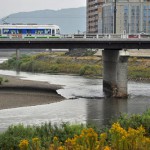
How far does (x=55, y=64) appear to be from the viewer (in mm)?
131125

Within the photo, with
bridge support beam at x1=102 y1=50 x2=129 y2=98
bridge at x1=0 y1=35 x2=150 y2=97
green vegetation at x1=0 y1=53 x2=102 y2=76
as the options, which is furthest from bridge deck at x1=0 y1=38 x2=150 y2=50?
green vegetation at x1=0 y1=53 x2=102 y2=76

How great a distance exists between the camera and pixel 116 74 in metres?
65.6

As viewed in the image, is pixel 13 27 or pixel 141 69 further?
pixel 141 69

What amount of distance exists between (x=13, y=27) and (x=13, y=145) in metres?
56.4

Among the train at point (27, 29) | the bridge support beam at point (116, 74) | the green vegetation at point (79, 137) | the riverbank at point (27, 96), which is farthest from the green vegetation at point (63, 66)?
the green vegetation at point (79, 137)

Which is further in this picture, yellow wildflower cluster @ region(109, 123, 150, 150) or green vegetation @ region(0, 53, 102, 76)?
green vegetation @ region(0, 53, 102, 76)

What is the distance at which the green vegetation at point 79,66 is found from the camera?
101 metres

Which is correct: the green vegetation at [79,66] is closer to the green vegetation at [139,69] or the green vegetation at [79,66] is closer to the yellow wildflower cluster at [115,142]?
the green vegetation at [139,69]

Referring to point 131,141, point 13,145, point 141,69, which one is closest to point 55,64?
point 141,69

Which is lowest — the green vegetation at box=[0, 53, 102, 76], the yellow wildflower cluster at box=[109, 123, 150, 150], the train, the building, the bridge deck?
the green vegetation at box=[0, 53, 102, 76]

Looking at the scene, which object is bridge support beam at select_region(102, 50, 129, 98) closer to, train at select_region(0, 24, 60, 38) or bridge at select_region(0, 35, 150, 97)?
bridge at select_region(0, 35, 150, 97)

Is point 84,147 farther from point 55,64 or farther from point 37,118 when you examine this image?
point 55,64

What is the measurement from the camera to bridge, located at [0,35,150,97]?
6481 cm

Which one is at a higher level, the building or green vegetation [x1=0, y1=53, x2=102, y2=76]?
the building
